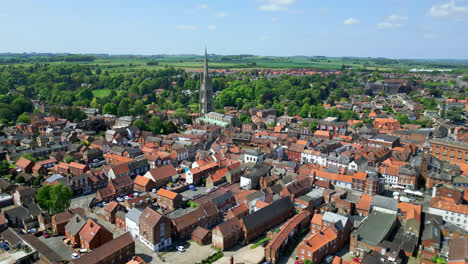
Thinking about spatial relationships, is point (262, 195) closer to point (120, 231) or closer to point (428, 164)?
point (120, 231)

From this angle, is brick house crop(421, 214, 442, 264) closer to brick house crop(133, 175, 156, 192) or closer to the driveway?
the driveway

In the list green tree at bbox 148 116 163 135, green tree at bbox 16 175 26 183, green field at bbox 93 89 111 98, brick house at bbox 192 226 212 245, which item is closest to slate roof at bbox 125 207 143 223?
brick house at bbox 192 226 212 245

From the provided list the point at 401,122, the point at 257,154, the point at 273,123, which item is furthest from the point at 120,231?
the point at 401,122

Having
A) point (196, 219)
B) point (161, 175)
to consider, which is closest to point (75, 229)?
point (196, 219)

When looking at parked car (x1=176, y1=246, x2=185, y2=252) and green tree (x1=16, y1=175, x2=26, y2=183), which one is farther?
green tree (x1=16, y1=175, x2=26, y2=183)

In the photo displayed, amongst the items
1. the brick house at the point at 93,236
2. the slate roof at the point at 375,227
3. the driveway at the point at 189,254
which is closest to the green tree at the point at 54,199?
the brick house at the point at 93,236
